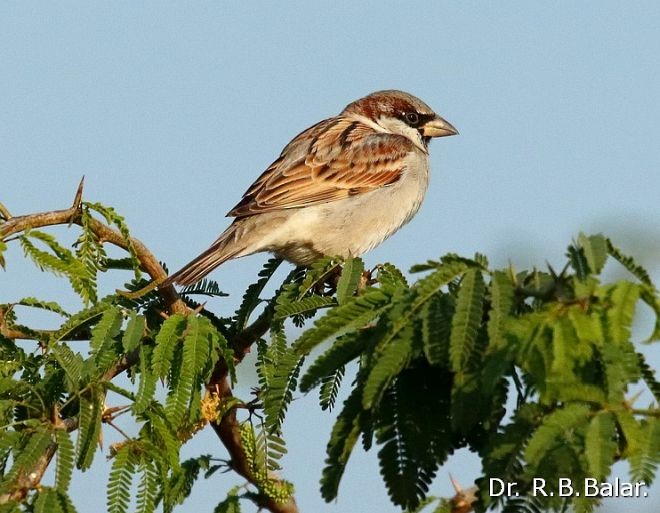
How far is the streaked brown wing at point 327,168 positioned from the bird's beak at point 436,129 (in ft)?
1.04

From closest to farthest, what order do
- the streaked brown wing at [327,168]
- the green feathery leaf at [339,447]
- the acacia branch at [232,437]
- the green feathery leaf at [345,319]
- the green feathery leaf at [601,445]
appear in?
the green feathery leaf at [601,445], the green feathery leaf at [339,447], the green feathery leaf at [345,319], the acacia branch at [232,437], the streaked brown wing at [327,168]

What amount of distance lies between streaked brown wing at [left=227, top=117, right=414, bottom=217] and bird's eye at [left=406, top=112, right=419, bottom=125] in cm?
35

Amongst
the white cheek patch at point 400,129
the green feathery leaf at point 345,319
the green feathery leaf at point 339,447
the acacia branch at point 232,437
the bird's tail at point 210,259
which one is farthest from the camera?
the white cheek patch at point 400,129

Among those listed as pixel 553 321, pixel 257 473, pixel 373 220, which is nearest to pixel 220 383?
pixel 257 473

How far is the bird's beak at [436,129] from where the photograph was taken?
24.2 feet

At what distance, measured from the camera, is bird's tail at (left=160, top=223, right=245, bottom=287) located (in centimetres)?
472

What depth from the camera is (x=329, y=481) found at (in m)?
2.93

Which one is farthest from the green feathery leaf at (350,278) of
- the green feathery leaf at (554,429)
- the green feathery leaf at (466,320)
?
the green feathery leaf at (554,429)

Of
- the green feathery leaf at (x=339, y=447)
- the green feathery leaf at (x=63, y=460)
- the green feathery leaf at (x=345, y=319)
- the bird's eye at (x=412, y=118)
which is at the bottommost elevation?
the green feathery leaf at (x=339, y=447)

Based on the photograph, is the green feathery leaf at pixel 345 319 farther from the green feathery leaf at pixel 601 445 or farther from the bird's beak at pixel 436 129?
the bird's beak at pixel 436 129

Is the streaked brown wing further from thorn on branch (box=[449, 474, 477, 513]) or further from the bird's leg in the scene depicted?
thorn on branch (box=[449, 474, 477, 513])

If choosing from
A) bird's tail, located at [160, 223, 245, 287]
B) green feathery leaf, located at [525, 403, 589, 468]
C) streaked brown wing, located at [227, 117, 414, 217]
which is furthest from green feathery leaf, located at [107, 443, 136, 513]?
streaked brown wing, located at [227, 117, 414, 217]

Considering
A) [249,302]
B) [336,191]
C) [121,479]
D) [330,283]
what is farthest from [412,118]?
[121,479]

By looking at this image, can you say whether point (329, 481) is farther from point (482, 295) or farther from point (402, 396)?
point (482, 295)
